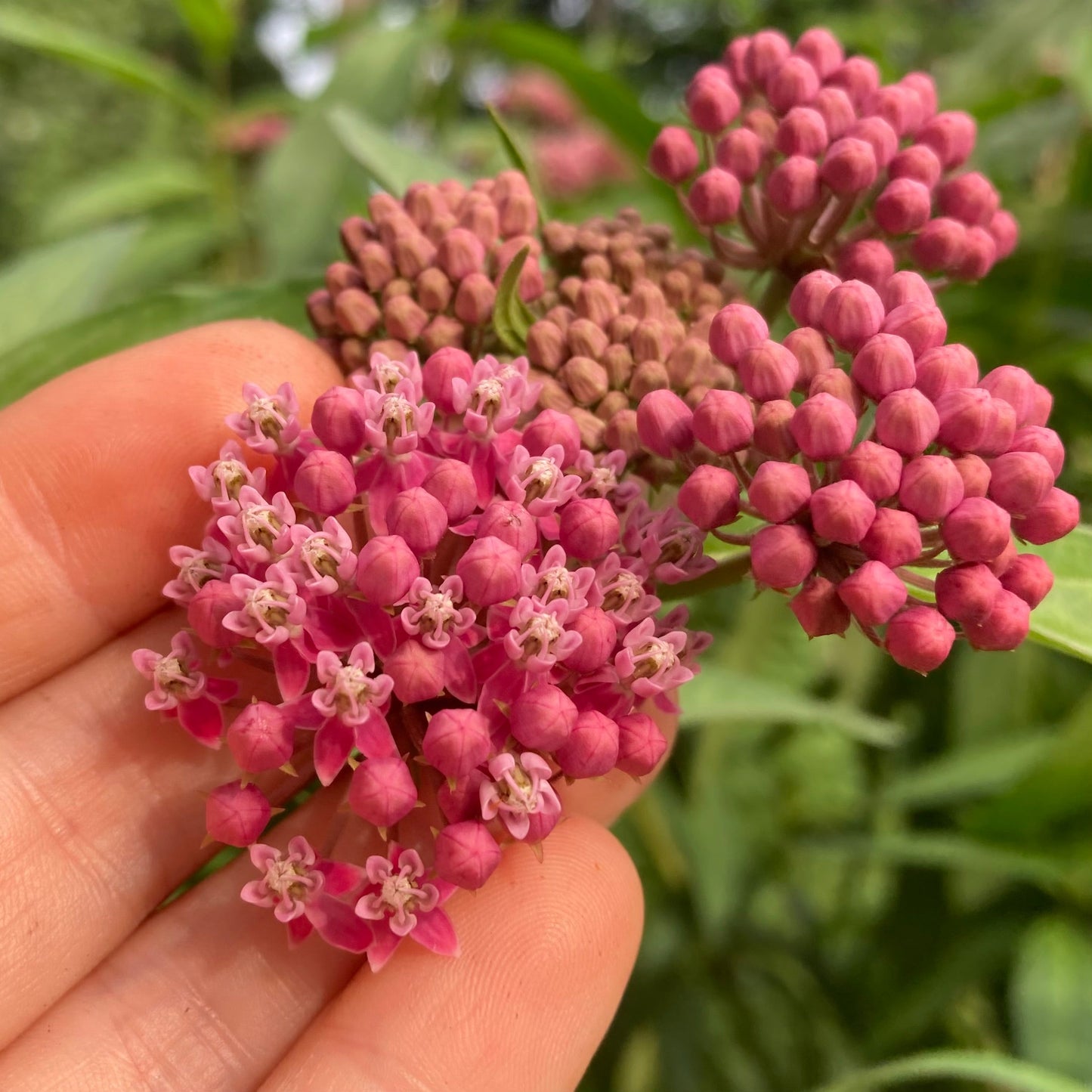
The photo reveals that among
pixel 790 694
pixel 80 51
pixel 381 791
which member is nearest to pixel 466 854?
pixel 381 791

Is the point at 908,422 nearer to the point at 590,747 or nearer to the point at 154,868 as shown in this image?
the point at 590,747

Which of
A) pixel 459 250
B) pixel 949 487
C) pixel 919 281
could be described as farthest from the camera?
pixel 459 250

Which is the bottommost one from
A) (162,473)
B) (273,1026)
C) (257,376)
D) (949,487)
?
(273,1026)

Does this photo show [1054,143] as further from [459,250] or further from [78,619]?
[78,619]

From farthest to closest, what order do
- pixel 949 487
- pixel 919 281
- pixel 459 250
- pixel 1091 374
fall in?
pixel 1091 374 → pixel 459 250 → pixel 919 281 → pixel 949 487

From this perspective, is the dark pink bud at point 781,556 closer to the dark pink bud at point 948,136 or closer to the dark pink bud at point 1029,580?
the dark pink bud at point 1029,580

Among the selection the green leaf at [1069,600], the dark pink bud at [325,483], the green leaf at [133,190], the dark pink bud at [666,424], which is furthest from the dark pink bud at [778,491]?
the green leaf at [133,190]

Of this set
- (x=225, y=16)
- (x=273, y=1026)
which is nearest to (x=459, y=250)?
(x=273, y=1026)
